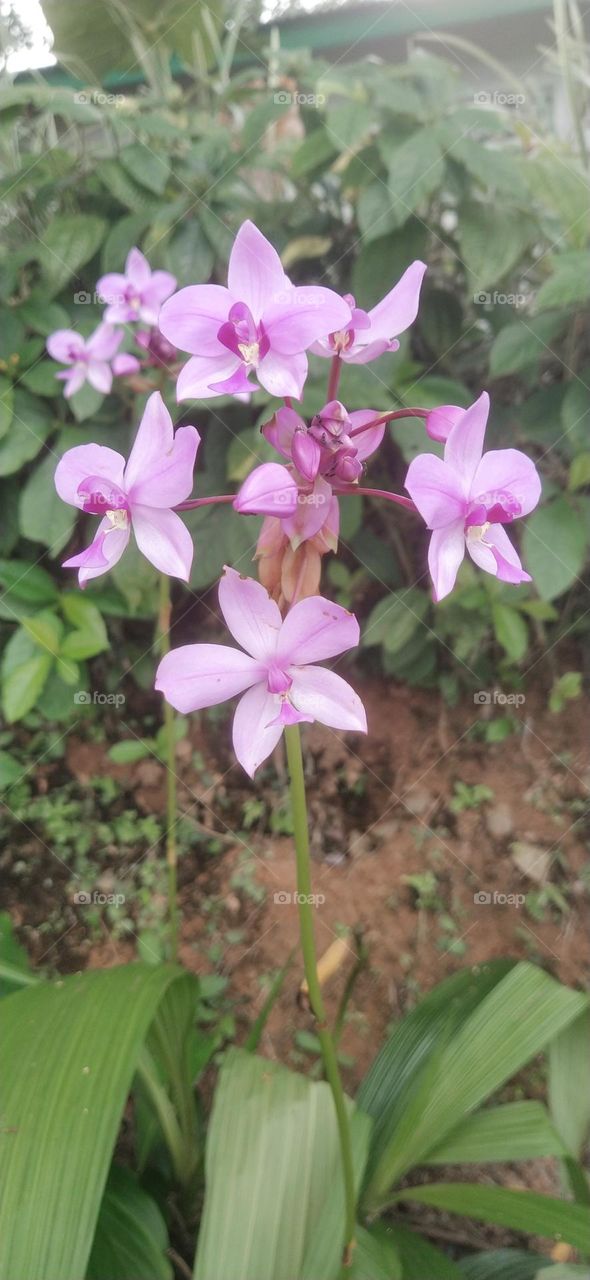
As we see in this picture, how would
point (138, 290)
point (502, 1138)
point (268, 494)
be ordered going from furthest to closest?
point (138, 290) → point (502, 1138) → point (268, 494)

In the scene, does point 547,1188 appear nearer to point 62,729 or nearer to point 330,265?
point 62,729

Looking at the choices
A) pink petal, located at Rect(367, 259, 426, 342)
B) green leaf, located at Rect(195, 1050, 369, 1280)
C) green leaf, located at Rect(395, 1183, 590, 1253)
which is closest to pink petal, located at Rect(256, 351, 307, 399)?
pink petal, located at Rect(367, 259, 426, 342)

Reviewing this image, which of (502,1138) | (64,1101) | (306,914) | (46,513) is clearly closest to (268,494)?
(306,914)

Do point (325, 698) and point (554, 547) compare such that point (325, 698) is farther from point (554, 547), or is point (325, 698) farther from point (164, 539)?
point (554, 547)

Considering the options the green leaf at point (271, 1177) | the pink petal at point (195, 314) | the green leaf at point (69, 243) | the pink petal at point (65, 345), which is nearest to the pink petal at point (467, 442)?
the pink petal at point (195, 314)

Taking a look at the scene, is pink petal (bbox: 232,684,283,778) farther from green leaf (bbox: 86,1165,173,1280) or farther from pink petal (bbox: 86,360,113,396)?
pink petal (bbox: 86,360,113,396)

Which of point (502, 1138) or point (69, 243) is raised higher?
point (69, 243)
